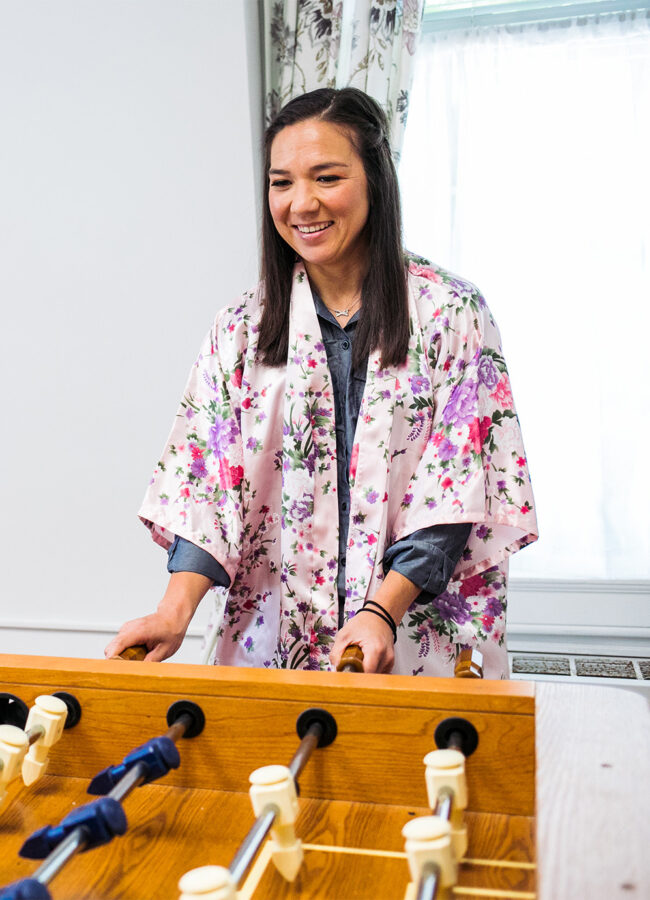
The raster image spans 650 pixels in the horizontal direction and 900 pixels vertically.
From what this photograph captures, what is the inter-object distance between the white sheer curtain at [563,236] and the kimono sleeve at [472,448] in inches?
42.6

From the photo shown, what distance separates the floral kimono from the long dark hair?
0.03m

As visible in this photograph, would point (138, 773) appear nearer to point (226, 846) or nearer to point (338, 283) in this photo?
point (226, 846)

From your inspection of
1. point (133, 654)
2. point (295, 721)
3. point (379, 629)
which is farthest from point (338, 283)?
point (295, 721)

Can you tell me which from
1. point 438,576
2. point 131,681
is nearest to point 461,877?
point 131,681

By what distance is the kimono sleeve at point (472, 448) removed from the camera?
58.7 inches

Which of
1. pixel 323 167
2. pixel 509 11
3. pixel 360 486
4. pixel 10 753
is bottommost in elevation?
pixel 10 753

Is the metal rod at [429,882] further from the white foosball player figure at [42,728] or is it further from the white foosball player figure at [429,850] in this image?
the white foosball player figure at [42,728]

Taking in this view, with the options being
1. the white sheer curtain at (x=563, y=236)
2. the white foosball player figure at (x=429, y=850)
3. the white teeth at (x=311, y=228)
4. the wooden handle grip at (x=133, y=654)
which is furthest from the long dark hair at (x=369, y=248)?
the white sheer curtain at (x=563, y=236)

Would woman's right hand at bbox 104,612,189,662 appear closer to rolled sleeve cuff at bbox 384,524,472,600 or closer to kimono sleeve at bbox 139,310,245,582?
kimono sleeve at bbox 139,310,245,582

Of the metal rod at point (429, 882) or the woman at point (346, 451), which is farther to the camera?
the woman at point (346, 451)

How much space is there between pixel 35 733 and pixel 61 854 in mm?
282

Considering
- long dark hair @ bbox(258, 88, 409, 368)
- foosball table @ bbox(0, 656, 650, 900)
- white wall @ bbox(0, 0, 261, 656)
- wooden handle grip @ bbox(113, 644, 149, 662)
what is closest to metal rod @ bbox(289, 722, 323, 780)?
foosball table @ bbox(0, 656, 650, 900)

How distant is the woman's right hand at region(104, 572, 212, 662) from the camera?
1321 millimetres

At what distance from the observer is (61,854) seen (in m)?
0.65
